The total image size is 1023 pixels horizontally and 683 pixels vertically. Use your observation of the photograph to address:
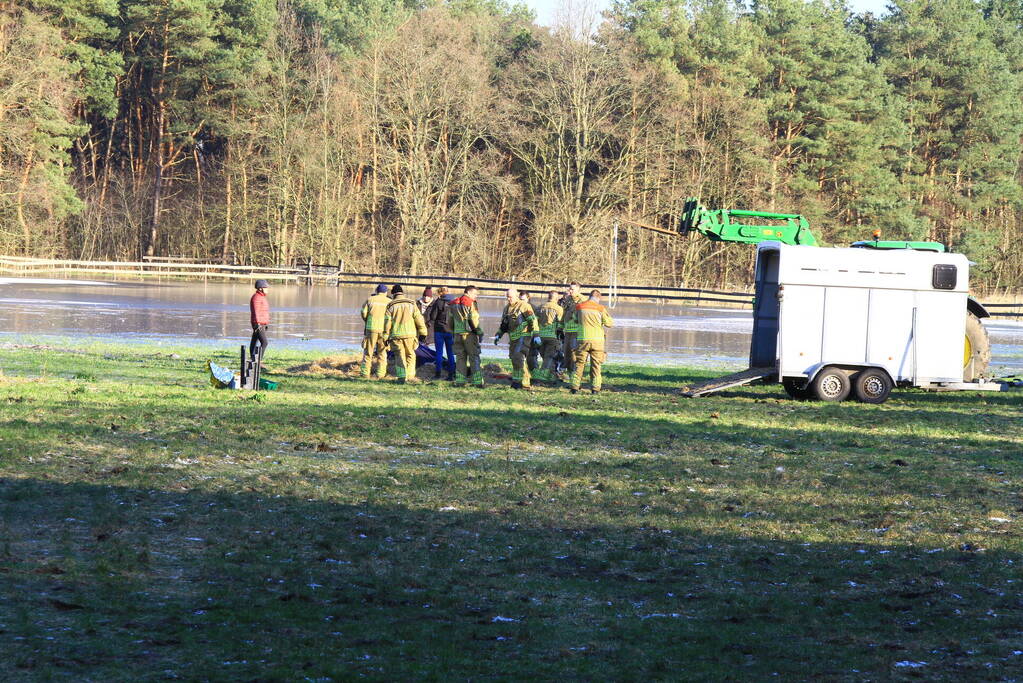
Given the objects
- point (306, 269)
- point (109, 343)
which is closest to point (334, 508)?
point (109, 343)

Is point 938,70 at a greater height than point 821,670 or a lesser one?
greater

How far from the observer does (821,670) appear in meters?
6.07

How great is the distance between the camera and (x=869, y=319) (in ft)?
65.1

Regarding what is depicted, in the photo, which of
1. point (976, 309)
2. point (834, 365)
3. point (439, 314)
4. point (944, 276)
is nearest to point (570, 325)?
point (439, 314)

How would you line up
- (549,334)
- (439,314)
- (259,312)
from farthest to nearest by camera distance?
(439,314) < (549,334) < (259,312)

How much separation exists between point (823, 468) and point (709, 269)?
63.6m

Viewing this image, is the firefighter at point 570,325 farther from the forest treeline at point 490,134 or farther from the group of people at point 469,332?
the forest treeline at point 490,134

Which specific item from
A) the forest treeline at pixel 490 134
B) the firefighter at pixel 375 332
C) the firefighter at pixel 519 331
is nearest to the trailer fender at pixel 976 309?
the firefighter at pixel 519 331

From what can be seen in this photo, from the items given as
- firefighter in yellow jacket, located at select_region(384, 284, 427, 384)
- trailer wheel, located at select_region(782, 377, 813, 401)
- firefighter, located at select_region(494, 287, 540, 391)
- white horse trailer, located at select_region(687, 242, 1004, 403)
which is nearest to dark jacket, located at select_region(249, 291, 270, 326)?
firefighter in yellow jacket, located at select_region(384, 284, 427, 384)

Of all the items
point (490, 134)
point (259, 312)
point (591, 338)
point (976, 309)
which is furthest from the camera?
point (490, 134)

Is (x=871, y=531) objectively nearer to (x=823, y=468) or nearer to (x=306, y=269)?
(x=823, y=468)

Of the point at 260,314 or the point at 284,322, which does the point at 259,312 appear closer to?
the point at 260,314

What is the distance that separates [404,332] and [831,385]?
22.6 feet

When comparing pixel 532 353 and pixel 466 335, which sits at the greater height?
pixel 466 335
